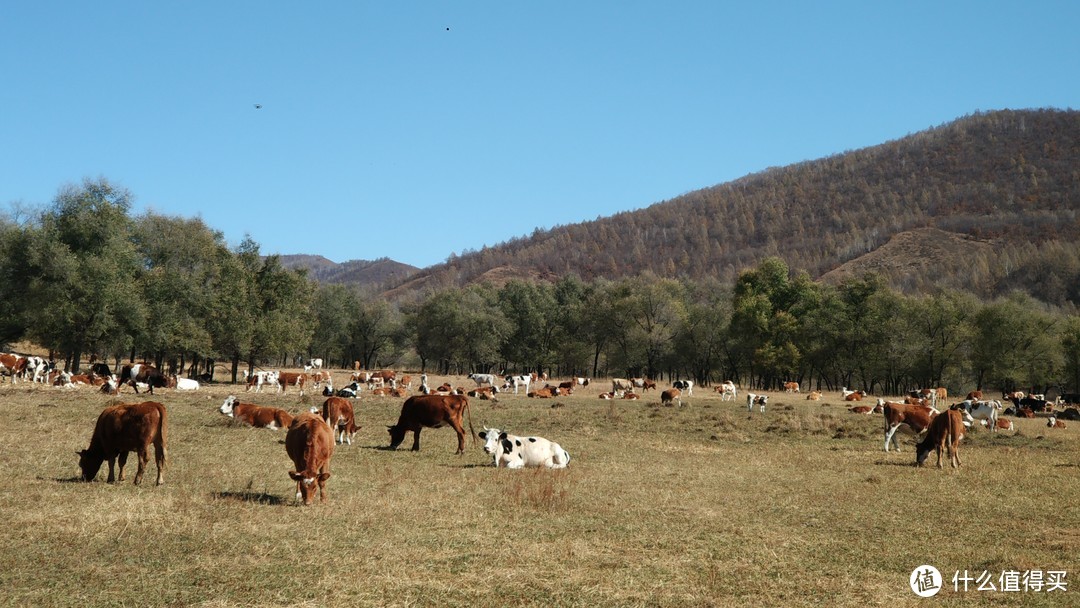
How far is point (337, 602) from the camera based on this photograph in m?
7.42

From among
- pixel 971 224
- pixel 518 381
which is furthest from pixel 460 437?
pixel 971 224

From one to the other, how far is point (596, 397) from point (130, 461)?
32.7m

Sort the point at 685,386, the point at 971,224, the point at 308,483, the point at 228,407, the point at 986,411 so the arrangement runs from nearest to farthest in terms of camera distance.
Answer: the point at 308,483 < the point at 228,407 < the point at 986,411 < the point at 685,386 < the point at 971,224

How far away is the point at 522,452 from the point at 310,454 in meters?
6.04

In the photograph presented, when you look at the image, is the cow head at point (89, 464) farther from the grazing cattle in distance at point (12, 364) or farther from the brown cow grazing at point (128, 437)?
the grazing cattle in distance at point (12, 364)

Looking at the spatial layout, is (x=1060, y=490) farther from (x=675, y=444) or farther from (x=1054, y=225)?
(x=1054, y=225)

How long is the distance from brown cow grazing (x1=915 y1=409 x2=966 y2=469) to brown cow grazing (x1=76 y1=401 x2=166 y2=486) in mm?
17418

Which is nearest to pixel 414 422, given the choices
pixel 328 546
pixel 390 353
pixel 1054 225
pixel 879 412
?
pixel 328 546

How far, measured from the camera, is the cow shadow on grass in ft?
39.0

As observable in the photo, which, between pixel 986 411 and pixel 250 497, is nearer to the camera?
pixel 250 497

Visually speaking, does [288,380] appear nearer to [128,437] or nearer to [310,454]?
[128,437]

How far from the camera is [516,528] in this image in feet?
35.9

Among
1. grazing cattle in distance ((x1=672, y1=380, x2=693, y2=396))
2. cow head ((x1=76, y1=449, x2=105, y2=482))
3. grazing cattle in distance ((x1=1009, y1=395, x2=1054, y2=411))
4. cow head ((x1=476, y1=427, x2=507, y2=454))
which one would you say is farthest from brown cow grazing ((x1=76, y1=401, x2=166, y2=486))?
grazing cattle in distance ((x1=1009, y1=395, x2=1054, y2=411))

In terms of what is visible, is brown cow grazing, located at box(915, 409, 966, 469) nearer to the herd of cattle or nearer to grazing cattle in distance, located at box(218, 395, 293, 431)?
the herd of cattle
